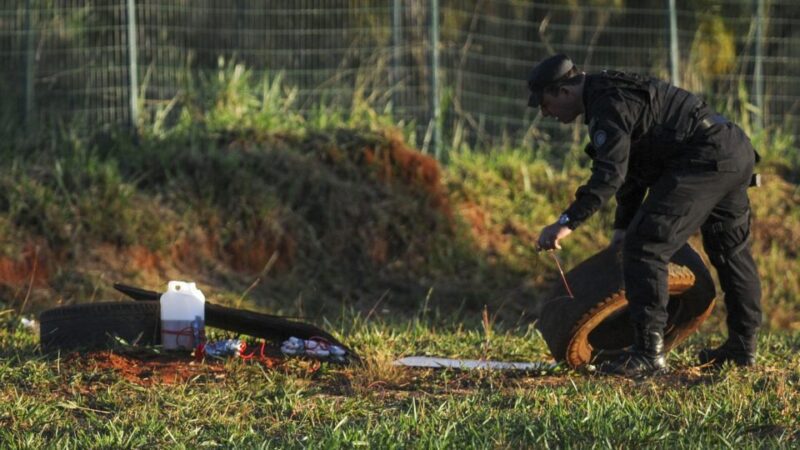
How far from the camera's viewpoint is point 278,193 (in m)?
11.9

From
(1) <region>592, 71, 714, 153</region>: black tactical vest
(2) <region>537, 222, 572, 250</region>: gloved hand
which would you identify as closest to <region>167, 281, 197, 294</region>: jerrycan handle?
(2) <region>537, 222, 572, 250</region>: gloved hand

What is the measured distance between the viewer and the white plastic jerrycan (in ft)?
24.3

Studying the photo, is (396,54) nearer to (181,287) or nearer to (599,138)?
(181,287)

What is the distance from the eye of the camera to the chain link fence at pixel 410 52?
12.5 m

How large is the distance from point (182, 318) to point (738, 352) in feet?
9.62

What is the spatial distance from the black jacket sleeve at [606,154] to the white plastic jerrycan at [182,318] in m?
2.12

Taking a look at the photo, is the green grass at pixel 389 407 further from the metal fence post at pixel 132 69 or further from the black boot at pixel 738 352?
the metal fence post at pixel 132 69

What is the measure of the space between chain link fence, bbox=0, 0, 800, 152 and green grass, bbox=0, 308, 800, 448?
208 inches

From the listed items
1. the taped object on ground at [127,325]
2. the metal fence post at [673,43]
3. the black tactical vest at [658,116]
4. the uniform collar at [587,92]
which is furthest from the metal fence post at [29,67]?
the black tactical vest at [658,116]

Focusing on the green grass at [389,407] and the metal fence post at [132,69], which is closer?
the green grass at [389,407]

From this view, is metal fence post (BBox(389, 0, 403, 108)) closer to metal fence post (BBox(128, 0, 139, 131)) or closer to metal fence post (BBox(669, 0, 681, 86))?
metal fence post (BBox(128, 0, 139, 131))

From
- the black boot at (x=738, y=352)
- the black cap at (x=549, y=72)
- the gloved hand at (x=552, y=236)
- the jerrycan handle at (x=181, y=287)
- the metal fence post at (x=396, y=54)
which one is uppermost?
the black cap at (x=549, y=72)

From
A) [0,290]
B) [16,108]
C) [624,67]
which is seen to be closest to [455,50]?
[624,67]

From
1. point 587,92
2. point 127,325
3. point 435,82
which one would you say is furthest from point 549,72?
point 435,82
